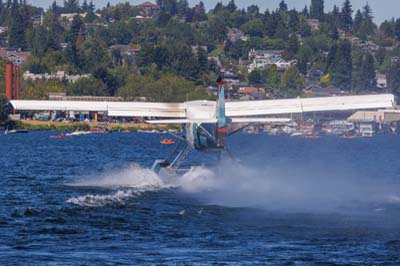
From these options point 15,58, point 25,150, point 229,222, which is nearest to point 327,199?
point 229,222

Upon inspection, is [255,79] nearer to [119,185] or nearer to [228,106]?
[228,106]

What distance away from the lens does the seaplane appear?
42906 mm

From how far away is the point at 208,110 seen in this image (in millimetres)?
45125

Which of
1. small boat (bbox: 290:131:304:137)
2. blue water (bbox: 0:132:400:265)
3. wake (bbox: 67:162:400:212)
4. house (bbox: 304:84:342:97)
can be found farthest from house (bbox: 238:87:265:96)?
wake (bbox: 67:162:400:212)

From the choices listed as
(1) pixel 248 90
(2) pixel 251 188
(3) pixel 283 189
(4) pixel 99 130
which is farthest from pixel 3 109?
(3) pixel 283 189

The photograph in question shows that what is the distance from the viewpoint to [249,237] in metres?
29.3

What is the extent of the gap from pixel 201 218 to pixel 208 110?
1283 cm

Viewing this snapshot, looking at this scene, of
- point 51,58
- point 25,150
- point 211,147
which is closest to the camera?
point 211,147

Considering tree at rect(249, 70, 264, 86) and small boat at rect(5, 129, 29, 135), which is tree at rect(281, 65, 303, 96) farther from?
small boat at rect(5, 129, 29, 135)

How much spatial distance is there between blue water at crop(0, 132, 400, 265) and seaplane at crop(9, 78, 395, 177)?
1.07 m

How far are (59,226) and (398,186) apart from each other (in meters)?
18.3

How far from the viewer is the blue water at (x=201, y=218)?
27000mm

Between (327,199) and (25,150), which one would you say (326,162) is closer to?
(25,150)

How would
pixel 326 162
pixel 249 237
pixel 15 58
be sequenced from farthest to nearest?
pixel 15 58 → pixel 326 162 → pixel 249 237
